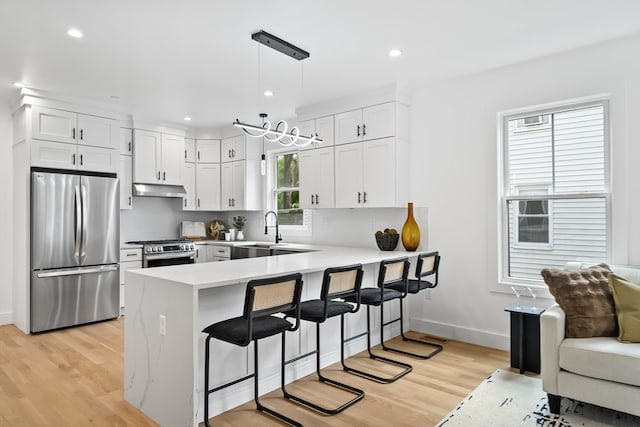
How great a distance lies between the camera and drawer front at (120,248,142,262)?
5273mm

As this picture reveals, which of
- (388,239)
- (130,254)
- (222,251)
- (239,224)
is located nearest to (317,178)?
(388,239)

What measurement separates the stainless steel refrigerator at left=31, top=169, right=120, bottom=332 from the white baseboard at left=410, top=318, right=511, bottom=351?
379 cm

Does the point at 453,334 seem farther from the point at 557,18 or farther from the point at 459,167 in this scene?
the point at 557,18

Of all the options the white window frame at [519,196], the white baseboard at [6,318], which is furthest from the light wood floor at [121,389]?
the white baseboard at [6,318]

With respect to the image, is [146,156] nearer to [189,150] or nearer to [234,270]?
[189,150]

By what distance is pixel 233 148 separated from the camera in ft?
21.1

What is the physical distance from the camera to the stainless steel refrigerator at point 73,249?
453 cm

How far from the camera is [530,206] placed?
384 cm

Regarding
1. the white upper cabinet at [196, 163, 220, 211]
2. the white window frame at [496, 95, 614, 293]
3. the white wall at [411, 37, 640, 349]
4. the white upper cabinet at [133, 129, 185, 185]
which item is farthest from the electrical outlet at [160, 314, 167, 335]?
the white upper cabinet at [196, 163, 220, 211]

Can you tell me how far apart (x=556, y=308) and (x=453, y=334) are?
1566 millimetres

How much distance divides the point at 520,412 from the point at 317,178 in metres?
3.26

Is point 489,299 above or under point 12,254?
under

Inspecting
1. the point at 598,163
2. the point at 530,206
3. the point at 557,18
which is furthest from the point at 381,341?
the point at 557,18

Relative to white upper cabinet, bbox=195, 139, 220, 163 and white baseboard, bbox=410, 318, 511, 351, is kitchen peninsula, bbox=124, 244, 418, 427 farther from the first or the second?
white upper cabinet, bbox=195, 139, 220, 163
